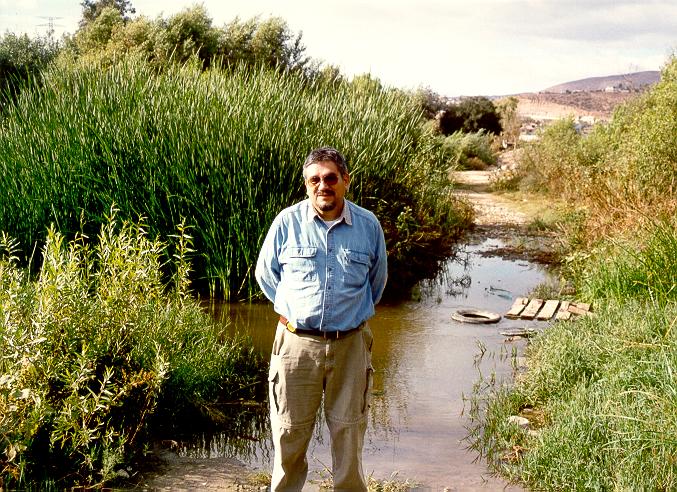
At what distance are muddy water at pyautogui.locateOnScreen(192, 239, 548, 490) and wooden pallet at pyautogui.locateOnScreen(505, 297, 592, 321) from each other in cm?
21

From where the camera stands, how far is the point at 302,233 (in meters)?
3.84

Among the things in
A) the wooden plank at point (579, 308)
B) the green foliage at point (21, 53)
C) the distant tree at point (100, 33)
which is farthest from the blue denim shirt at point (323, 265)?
the distant tree at point (100, 33)

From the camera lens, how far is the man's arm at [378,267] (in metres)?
3.98

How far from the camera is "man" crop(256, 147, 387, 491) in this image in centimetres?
376

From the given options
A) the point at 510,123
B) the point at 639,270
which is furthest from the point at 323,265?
the point at 510,123

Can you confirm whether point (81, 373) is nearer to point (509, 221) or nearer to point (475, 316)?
point (475, 316)

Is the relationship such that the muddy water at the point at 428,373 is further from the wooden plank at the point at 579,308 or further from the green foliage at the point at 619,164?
the green foliage at the point at 619,164

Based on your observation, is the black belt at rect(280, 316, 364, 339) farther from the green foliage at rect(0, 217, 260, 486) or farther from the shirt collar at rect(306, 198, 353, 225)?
the green foliage at rect(0, 217, 260, 486)

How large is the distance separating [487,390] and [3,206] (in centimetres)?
620

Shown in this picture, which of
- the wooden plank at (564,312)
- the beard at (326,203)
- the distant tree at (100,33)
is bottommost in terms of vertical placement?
the wooden plank at (564,312)

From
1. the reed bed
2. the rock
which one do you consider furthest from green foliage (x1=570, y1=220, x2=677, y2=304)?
the reed bed

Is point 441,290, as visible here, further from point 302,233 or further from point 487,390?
point 302,233

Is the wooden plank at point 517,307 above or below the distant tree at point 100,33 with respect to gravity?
below

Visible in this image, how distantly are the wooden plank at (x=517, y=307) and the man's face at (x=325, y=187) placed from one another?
19.8 ft
